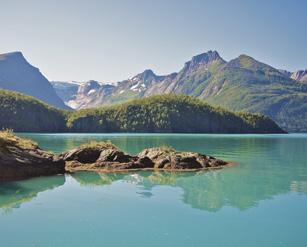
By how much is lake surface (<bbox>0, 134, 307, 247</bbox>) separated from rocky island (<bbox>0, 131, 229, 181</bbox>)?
7.63 ft

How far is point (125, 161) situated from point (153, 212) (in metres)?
23.6

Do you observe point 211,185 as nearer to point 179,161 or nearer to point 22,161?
point 179,161

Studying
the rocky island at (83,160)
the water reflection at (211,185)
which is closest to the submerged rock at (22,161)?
the rocky island at (83,160)

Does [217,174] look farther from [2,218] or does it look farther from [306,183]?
[2,218]

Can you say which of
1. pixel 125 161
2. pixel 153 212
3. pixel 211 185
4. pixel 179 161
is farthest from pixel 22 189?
pixel 179 161

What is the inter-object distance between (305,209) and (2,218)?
17445 millimetres

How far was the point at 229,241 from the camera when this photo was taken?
16.2m

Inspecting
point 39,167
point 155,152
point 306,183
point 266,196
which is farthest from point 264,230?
point 155,152

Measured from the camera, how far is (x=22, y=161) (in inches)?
1378

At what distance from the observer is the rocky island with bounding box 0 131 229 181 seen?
34.4m

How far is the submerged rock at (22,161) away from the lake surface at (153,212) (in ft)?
6.48

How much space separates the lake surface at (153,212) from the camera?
16328 millimetres

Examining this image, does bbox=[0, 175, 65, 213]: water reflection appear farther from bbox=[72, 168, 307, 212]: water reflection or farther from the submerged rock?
bbox=[72, 168, 307, 212]: water reflection

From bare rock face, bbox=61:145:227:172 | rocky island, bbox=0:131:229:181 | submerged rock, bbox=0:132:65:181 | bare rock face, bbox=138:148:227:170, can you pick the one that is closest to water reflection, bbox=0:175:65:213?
submerged rock, bbox=0:132:65:181
